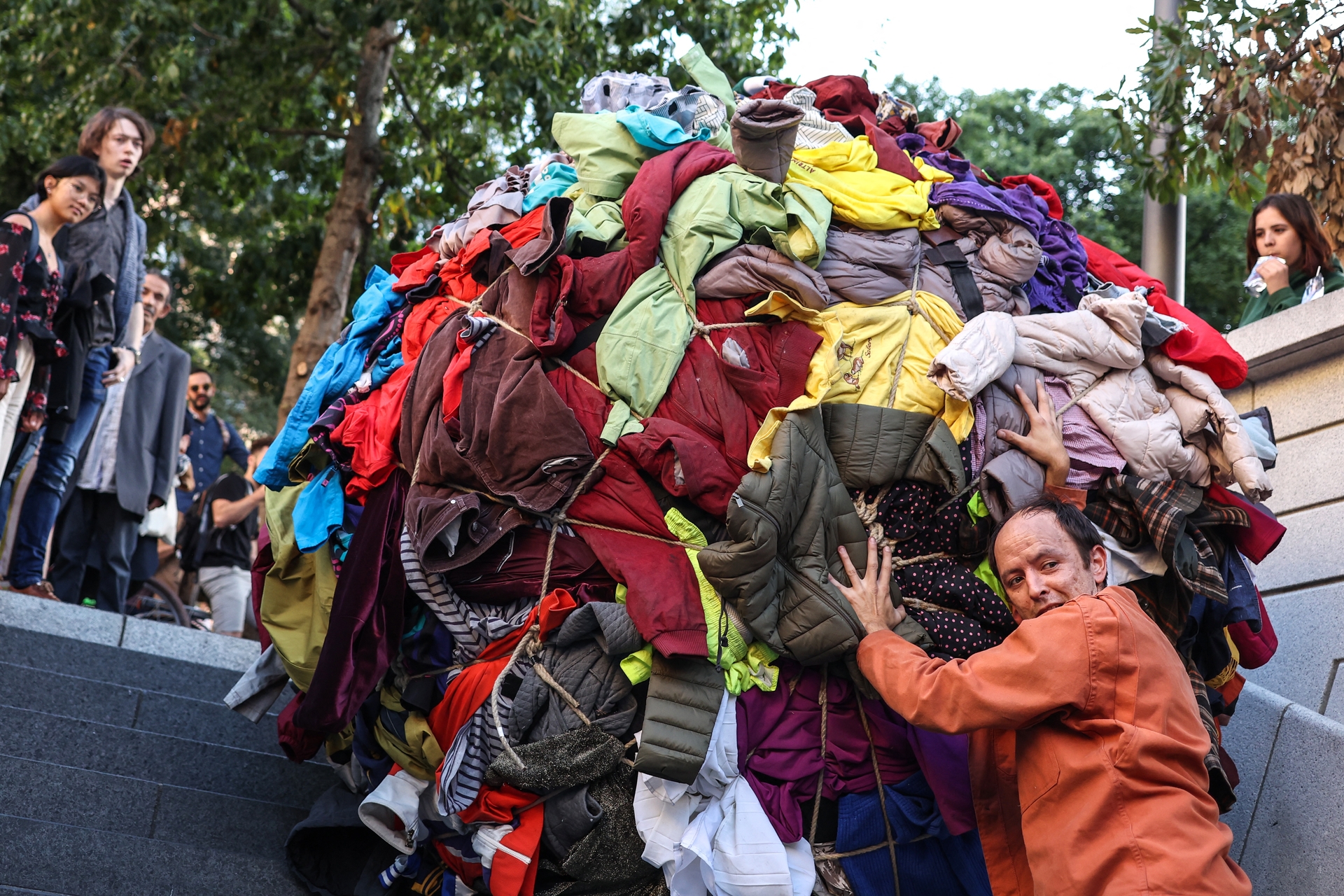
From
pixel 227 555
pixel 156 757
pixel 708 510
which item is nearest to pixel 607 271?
pixel 708 510

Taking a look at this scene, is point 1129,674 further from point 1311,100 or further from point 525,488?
point 1311,100

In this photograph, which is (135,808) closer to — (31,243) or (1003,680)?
(31,243)

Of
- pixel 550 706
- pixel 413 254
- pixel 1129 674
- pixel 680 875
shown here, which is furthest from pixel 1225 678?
pixel 413 254

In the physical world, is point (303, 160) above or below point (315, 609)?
above

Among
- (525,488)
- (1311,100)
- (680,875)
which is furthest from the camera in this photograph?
(1311,100)

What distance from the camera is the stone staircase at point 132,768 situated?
388cm

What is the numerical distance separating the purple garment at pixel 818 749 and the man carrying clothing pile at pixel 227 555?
545cm

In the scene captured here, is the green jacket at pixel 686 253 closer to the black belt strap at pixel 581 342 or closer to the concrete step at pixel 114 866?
the black belt strap at pixel 581 342

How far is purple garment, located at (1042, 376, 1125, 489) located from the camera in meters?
3.85

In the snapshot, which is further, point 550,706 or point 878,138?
point 878,138

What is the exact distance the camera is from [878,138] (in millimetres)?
4594

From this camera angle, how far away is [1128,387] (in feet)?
13.0

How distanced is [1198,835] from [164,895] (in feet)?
9.66

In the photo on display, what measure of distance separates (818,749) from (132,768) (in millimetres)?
2701
